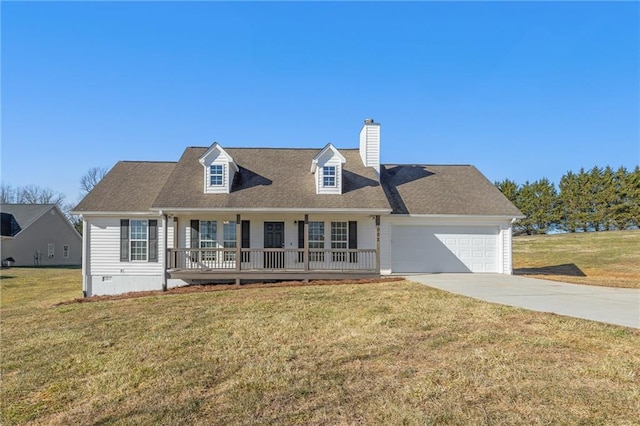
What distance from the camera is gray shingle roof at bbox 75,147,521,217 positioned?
14828 mm

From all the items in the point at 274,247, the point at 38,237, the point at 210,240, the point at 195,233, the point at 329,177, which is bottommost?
the point at 38,237

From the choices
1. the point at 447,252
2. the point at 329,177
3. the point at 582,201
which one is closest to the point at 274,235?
the point at 329,177

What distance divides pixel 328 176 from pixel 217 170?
4571 millimetres

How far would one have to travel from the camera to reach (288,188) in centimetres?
1578

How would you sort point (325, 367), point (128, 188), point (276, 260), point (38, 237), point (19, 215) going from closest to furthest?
point (325, 367)
point (276, 260)
point (128, 188)
point (19, 215)
point (38, 237)

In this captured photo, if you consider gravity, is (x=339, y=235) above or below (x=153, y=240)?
above

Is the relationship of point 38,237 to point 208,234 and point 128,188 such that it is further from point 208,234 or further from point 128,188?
point 208,234

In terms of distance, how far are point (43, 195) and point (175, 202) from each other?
191 feet

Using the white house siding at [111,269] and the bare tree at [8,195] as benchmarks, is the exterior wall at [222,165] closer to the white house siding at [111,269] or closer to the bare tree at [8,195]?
the white house siding at [111,269]

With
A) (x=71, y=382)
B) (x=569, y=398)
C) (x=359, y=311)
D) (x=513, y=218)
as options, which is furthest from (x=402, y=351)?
(x=513, y=218)

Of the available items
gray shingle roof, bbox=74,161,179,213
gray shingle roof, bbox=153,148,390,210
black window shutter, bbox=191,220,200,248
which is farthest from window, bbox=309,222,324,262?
gray shingle roof, bbox=74,161,179,213

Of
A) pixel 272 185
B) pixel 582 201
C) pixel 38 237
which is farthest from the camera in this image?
pixel 582 201

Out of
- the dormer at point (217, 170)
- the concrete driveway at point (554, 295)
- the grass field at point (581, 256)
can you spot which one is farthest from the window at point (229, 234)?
the grass field at point (581, 256)

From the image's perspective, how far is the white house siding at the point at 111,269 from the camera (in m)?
15.2
